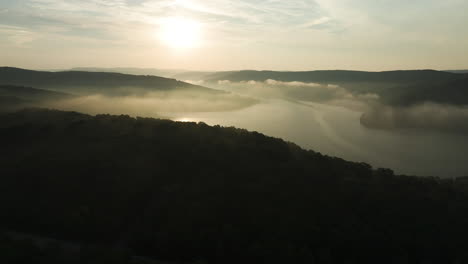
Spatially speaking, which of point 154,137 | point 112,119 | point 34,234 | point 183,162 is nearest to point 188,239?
point 34,234

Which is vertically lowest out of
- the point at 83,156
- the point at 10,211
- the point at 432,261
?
the point at 432,261

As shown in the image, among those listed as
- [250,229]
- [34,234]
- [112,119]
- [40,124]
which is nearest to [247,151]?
[250,229]

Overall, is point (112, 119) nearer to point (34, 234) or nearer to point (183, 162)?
point (183, 162)

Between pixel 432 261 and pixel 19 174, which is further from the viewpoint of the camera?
pixel 19 174

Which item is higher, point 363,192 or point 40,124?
point 40,124

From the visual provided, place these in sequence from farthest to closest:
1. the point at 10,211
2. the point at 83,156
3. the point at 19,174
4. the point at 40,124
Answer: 1. the point at 40,124
2. the point at 83,156
3. the point at 19,174
4. the point at 10,211

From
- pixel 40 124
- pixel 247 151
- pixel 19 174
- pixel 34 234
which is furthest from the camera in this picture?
pixel 40 124
